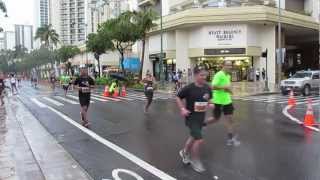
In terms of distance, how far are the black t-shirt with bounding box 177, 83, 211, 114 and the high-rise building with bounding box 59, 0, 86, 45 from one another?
134 m

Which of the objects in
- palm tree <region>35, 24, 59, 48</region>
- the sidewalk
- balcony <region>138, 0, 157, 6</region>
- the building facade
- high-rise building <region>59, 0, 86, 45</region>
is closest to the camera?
the sidewalk

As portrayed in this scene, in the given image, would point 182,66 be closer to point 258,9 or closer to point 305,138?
point 258,9

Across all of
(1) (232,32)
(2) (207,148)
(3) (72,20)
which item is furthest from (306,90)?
(3) (72,20)

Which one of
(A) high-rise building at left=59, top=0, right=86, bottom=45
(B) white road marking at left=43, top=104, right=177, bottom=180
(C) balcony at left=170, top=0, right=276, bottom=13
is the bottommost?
(B) white road marking at left=43, top=104, right=177, bottom=180

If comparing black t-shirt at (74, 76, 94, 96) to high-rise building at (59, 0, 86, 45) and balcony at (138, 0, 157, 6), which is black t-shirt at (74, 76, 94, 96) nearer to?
balcony at (138, 0, 157, 6)

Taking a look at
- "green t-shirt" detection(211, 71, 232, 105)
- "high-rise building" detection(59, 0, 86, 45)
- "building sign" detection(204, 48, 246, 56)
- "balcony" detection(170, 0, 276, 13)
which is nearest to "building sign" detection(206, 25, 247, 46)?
"building sign" detection(204, 48, 246, 56)

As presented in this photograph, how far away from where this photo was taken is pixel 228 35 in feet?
159

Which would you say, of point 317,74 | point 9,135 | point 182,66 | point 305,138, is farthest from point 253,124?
point 182,66

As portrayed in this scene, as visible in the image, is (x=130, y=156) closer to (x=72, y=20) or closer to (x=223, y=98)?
(x=223, y=98)

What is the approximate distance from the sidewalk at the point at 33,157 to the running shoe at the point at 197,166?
69.2 inches

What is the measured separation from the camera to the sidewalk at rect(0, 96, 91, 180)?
28.0 ft

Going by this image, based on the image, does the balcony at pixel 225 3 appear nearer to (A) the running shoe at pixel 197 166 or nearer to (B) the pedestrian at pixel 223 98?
(B) the pedestrian at pixel 223 98

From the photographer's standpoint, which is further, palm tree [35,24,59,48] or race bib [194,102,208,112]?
palm tree [35,24,59,48]

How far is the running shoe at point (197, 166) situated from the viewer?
28.3 ft
